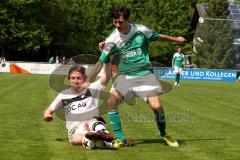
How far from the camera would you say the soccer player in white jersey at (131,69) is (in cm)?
943

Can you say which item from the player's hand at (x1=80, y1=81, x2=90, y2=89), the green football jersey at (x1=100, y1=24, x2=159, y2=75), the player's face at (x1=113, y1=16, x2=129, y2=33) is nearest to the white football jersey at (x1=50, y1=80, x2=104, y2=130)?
the player's hand at (x1=80, y1=81, x2=90, y2=89)

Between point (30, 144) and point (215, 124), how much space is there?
531 centimetres

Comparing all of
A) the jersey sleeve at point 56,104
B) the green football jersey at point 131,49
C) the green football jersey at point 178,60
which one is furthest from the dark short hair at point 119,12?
the green football jersey at point 178,60

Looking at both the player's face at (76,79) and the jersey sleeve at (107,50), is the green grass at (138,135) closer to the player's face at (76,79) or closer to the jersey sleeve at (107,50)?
the player's face at (76,79)

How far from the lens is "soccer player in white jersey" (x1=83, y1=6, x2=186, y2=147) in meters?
9.43

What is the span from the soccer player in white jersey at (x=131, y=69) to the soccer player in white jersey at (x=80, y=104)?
0.83ft

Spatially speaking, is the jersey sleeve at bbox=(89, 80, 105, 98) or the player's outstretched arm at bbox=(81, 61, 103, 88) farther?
the jersey sleeve at bbox=(89, 80, 105, 98)

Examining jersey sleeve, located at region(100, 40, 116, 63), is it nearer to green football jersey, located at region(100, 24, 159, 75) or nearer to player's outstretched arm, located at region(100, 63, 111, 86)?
green football jersey, located at region(100, 24, 159, 75)

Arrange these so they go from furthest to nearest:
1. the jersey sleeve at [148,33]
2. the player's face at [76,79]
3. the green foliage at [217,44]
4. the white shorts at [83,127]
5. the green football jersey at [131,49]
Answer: the green foliage at [217,44]
the jersey sleeve at [148,33]
the green football jersey at [131,49]
the white shorts at [83,127]
the player's face at [76,79]

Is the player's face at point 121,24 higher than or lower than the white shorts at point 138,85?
higher

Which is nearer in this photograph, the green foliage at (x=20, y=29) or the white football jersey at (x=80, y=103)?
the white football jersey at (x=80, y=103)

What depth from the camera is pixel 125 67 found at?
9.63 meters

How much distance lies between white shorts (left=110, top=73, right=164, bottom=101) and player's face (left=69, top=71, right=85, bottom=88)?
0.82m

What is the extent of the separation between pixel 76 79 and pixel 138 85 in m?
1.15
